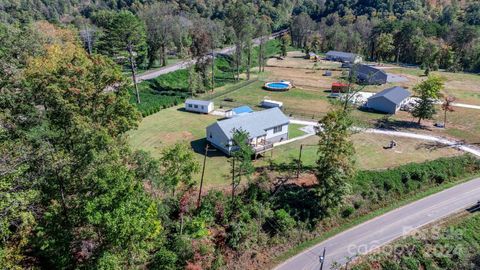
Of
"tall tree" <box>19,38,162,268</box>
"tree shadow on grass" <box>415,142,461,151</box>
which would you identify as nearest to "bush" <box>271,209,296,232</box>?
"tall tree" <box>19,38,162,268</box>

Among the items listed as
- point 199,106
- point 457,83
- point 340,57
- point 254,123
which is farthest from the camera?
point 340,57

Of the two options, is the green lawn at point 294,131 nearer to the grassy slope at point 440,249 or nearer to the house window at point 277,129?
the house window at point 277,129

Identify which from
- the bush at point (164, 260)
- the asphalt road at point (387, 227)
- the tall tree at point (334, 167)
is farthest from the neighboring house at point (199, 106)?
the bush at point (164, 260)

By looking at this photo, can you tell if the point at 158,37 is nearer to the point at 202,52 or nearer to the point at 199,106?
the point at 202,52

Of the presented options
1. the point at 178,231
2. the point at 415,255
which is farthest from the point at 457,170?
the point at 178,231

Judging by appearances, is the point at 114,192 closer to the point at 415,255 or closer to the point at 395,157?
the point at 415,255

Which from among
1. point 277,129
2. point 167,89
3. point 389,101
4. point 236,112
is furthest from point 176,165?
point 167,89
